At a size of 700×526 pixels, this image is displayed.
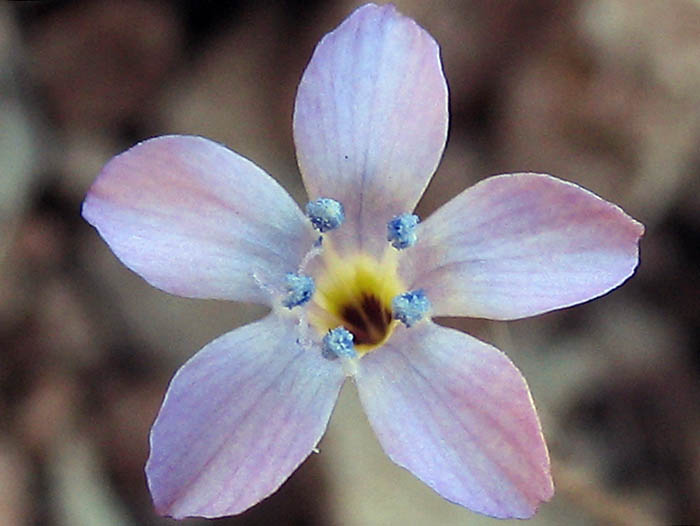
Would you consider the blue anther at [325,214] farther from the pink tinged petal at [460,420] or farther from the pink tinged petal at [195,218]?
the pink tinged petal at [460,420]

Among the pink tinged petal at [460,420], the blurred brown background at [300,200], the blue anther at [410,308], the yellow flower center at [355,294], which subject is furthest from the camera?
the blurred brown background at [300,200]

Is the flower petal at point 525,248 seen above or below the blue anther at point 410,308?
above

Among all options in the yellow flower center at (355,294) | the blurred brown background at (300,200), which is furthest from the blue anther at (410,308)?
the blurred brown background at (300,200)

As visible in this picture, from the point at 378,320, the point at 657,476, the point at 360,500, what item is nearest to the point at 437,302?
the point at 378,320

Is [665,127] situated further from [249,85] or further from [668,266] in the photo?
[249,85]

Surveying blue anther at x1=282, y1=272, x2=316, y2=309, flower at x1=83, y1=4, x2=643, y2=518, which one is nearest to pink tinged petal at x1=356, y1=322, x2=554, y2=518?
flower at x1=83, y1=4, x2=643, y2=518

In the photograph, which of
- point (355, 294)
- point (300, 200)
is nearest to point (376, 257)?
point (355, 294)

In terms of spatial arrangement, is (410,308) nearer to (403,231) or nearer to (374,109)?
(403,231)

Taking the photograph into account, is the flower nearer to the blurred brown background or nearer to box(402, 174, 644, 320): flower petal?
→ box(402, 174, 644, 320): flower petal
